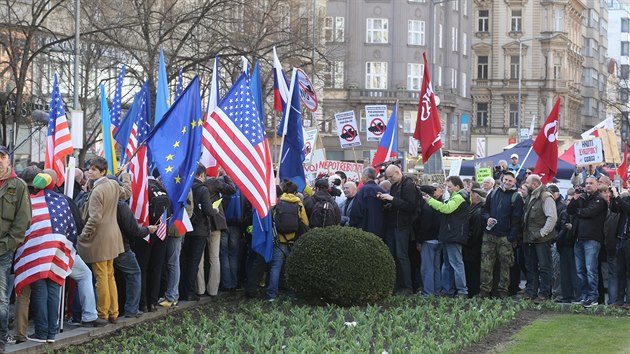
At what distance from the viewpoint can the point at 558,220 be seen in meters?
18.6

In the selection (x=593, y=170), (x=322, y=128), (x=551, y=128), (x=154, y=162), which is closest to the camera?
(x=154, y=162)

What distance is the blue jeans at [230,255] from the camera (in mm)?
18453

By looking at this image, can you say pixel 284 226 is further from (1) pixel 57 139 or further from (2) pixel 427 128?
(2) pixel 427 128

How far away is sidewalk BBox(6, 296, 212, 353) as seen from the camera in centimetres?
1275

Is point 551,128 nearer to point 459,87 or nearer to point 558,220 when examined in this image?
point 558,220

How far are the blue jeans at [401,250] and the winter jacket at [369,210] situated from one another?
0.16 metres

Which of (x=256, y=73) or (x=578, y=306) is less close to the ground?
(x=256, y=73)

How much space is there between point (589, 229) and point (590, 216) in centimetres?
22

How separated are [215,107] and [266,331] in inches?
138

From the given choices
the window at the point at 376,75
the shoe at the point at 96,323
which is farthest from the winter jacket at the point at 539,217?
the window at the point at 376,75

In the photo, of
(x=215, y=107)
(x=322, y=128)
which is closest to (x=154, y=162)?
(x=215, y=107)

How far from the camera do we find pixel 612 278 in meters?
17.7

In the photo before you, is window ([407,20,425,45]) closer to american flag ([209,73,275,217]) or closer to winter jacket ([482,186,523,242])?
winter jacket ([482,186,523,242])

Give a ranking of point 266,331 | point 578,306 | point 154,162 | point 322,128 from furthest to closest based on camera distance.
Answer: point 322,128 → point 578,306 → point 154,162 → point 266,331
